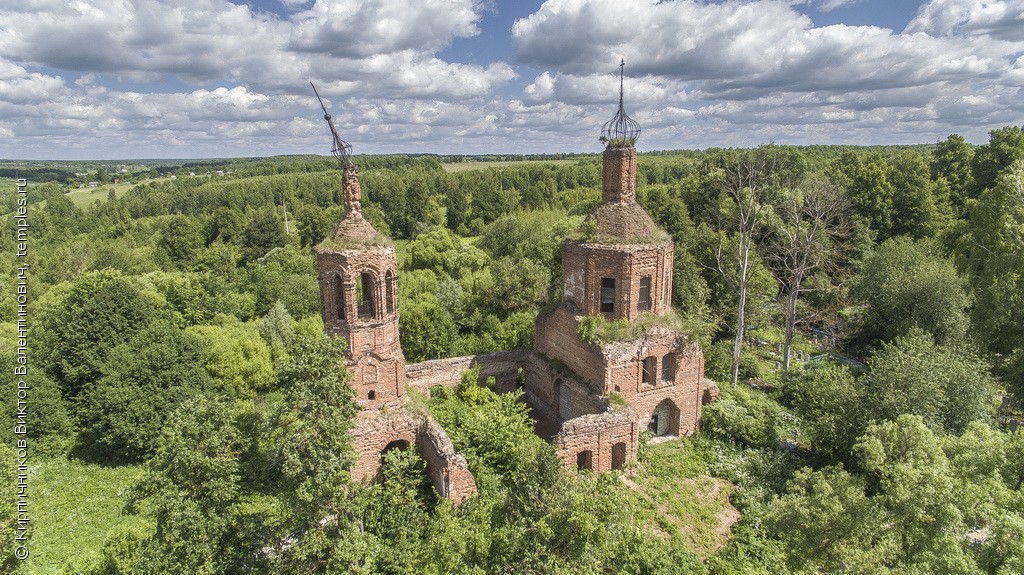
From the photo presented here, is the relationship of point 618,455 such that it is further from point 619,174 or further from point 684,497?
point 619,174

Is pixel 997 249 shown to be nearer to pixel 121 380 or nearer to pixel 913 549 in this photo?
pixel 913 549

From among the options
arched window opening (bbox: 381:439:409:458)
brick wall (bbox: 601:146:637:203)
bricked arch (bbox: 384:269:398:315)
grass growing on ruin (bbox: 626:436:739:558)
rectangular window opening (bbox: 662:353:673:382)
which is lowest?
grass growing on ruin (bbox: 626:436:739:558)

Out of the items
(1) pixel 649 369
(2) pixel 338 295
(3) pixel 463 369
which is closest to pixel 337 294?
(2) pixel 338 295

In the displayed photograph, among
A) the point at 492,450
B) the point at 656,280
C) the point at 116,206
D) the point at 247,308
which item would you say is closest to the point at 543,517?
the point at 492,450

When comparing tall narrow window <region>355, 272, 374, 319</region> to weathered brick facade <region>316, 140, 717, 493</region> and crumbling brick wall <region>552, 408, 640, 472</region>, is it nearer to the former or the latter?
weathered brick facade <region>316, 140, 717, 493</region>

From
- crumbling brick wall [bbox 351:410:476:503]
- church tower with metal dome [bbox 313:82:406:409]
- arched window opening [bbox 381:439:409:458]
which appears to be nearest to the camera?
crumbling brick wall [bbox 351:410:476:503]

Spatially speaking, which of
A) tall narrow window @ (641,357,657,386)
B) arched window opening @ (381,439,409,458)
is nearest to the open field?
arched window opening @ (381,439,409,458)

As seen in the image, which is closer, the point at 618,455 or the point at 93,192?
the point at 618,455
